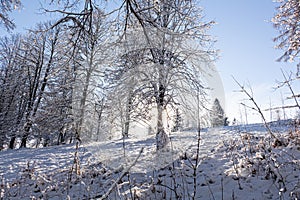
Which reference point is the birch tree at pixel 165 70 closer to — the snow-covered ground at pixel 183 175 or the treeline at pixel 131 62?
the treeline at pixel 131 62

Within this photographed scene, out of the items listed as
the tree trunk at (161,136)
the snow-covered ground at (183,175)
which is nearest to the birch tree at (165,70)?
the tree trunk at (161,136)

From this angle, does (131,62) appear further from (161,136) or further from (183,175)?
(183,175)

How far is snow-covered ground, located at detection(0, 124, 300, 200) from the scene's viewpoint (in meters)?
2.96

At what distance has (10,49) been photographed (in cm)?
1770

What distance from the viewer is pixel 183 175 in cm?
395

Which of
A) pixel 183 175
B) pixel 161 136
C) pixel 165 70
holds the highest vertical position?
pixel 165 70

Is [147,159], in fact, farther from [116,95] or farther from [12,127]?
[12,127]

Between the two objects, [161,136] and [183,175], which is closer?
[183,175]

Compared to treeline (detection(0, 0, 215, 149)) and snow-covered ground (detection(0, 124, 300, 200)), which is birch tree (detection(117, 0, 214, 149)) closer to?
treeline (detection(0, 0, 215, 149))

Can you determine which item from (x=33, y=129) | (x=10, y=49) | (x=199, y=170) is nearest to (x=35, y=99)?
(x=33, y=129)

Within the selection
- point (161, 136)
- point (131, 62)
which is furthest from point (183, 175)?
point (131, 62)

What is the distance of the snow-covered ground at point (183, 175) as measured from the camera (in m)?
2.96

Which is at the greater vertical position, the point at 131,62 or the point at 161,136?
the point at 131,62

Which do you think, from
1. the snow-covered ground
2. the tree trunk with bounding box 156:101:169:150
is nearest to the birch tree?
the tree trunk with bounding box 156:101:169:150
